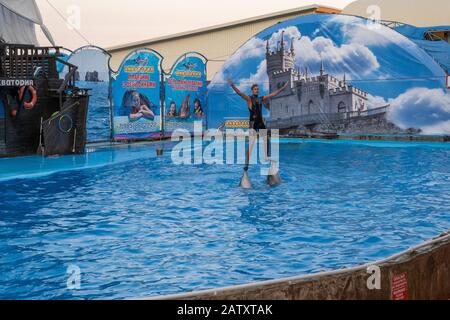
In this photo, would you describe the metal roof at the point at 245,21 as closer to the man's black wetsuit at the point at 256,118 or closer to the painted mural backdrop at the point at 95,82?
the painted mural backdrop at the point at 95,82

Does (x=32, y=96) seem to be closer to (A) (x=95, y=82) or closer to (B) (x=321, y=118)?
(A) (x=95, y=82)

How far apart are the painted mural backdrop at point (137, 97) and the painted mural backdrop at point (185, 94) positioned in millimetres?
715

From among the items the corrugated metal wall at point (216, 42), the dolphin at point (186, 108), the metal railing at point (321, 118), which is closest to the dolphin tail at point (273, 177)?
the dolphin at point (186, 108)

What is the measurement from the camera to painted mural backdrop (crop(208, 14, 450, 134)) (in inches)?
903

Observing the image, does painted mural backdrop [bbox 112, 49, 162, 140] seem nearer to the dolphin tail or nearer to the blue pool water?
the blue pool water

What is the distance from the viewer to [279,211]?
30.1 ft

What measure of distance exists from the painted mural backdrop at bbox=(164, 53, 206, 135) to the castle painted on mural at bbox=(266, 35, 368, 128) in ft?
11.4

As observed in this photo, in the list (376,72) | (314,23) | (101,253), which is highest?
(314,23)

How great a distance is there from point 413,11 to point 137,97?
18.9 metres

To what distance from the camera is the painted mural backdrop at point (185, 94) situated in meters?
23.0

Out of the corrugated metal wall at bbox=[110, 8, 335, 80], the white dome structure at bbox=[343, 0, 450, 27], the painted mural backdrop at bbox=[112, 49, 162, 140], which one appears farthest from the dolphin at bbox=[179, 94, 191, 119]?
the white dome structure at bbox=[343, 0, 450, 27]

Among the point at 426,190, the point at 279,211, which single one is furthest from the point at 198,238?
the point at 426,190

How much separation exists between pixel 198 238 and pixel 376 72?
1829 cm
